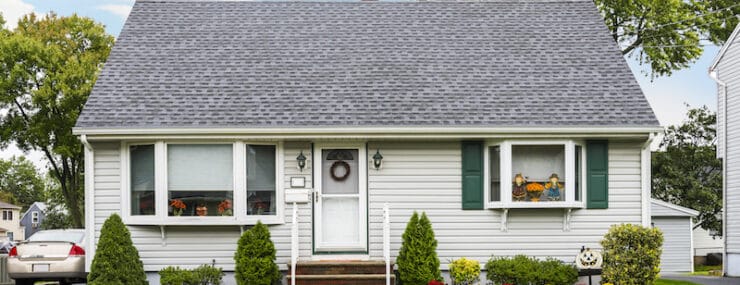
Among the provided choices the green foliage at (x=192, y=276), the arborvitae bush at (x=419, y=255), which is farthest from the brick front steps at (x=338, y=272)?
the green foliage at (x=192, y=276)

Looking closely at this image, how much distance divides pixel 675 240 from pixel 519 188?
16.2 meters

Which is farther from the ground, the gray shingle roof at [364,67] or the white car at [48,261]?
the gray shingle roof at [364,67]

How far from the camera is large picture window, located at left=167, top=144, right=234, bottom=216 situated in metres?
13.1

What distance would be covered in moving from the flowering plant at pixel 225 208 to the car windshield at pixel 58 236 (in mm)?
3213

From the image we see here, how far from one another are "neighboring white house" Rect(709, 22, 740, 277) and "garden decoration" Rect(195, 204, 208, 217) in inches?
573

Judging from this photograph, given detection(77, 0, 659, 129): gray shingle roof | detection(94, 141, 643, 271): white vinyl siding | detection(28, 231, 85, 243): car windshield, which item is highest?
detection(77, 0, 659, 129): gray shingle roof

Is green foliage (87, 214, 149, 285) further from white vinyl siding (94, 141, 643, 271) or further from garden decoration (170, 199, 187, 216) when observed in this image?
garden decoration (170, 199, 187, 216)

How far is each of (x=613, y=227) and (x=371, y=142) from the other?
3765mm

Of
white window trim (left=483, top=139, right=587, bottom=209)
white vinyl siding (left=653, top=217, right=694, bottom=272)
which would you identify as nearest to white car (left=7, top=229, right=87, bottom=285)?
white window trim (left=483, top=139, right=587, bottom=209)

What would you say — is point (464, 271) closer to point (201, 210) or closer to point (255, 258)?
point (255, 258)

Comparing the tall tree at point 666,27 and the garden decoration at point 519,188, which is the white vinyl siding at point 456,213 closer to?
the garden decoration at point 519,188

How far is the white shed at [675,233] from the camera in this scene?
27095 millimetres

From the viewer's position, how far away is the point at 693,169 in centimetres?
3291

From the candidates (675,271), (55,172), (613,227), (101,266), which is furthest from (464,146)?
(55,172)
